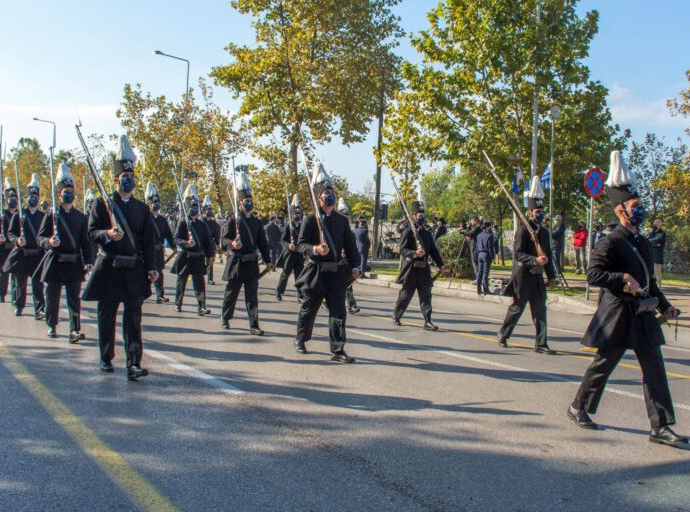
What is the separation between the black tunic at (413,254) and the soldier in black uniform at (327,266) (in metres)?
2.71

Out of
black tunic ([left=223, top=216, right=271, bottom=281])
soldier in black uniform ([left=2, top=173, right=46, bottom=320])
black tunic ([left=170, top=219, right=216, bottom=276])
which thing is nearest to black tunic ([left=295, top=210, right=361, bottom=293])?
black tunic ([left=223, top=216, right=271, bottom=281])

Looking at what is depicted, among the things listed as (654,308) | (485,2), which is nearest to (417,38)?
(485,2)

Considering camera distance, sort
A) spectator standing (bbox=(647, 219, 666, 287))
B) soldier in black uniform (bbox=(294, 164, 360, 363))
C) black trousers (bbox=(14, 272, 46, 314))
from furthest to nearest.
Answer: spectator standing (bbox=(647, 219, 666, 287)) < black trousers (bbox=(14, 272, 46, 314)) < soldier in black uniform (bbox=(294, 164, 360, 363))

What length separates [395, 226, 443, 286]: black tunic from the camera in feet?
35.7

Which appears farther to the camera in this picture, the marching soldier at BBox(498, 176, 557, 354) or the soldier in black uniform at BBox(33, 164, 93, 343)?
the soldier in black uniform at BBox(33, 164, 93, 343)

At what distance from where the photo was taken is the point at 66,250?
923 centimetres

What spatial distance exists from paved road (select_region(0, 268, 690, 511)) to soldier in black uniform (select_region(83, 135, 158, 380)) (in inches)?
16.2

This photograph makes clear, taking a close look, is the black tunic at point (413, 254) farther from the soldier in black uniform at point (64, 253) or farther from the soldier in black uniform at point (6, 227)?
the soldier in black uniform at point (6, 227)

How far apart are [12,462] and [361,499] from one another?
2250 millimetres

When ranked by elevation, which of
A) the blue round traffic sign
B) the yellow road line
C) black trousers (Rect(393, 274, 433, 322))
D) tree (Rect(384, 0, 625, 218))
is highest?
tree (Rect(384, 0, 625, 218))

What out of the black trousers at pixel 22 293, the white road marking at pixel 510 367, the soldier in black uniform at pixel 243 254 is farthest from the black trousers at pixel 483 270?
the black trousers at pixel 22 293

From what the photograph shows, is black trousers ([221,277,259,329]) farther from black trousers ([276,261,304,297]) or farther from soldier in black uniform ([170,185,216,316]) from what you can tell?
black trousers ([276,261,304,297])

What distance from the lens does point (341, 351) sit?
26.0ft

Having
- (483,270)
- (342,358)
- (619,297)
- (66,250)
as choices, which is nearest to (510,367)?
(342,358)
